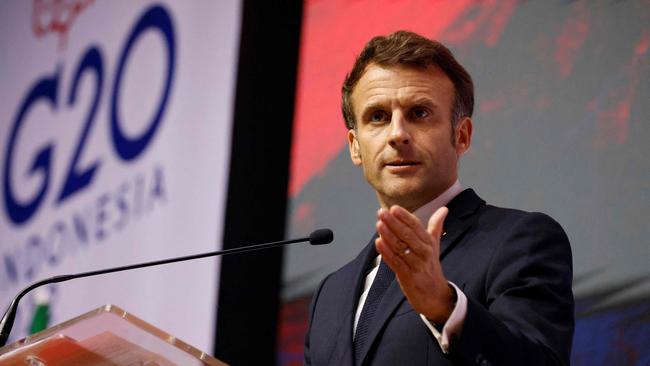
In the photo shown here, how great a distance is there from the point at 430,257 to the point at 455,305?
12 cm

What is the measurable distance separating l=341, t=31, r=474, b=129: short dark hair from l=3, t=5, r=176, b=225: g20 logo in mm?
1966

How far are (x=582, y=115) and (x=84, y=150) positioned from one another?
2754 mm

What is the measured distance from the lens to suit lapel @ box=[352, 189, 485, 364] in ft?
7.04


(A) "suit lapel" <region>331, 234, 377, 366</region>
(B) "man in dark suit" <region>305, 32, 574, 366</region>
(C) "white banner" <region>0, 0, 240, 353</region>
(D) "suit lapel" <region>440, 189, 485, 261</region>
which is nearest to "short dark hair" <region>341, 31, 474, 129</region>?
(B) "man in dark suit" <region>305, 32, 574, 366</region>

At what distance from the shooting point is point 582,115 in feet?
9.73

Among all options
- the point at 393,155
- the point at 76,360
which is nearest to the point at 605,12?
the point at 393,155

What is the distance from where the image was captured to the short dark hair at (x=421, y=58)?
2.53 m

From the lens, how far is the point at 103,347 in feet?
5.43

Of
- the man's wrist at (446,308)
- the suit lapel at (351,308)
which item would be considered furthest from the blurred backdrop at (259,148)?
the man's wrist at (446,308)

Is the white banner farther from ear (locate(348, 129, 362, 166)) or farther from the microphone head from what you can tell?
the microphone head

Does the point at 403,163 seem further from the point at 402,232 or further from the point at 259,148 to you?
the point at 259,148

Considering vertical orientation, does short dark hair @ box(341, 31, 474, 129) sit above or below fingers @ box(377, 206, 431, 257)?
above

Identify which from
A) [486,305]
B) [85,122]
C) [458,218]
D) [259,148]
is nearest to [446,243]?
[458,218]

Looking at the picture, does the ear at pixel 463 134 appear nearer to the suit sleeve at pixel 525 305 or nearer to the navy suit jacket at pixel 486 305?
the navy suit jacket at pixel 486 305
